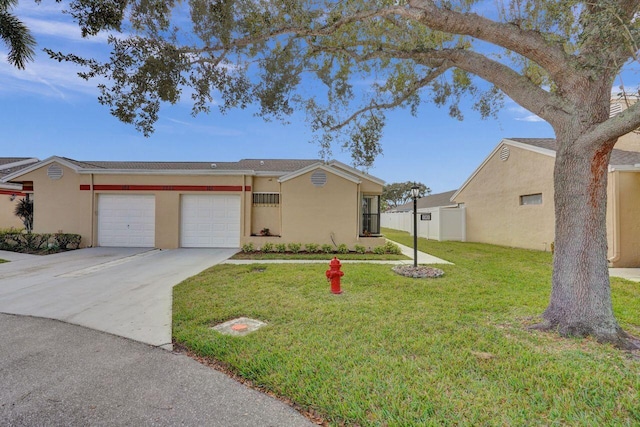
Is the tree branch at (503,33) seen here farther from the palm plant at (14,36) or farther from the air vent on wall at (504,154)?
the palm plant at (14,36)

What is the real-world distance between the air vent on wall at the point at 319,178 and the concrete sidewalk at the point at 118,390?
29.6ft

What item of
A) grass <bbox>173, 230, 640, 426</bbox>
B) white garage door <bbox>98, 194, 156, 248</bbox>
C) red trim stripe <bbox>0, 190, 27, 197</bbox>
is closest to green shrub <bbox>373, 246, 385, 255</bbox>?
grass <bbox>173, 230, 640, 426</bbox>

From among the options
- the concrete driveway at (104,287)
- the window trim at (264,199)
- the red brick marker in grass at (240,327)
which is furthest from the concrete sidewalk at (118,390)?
the window trim at (264,199)

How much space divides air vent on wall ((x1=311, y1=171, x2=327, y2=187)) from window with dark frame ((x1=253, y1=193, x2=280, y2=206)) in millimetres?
1994

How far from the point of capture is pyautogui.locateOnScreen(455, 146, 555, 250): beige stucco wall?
12.3 meters

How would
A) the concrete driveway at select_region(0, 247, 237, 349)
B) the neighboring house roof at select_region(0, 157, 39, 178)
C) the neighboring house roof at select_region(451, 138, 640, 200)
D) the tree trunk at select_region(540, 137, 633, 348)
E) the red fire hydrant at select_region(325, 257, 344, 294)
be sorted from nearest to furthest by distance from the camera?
1. the tree trunk at select_region(540, 137, 633, 348)
2. the concrete driveway at select_region(0, 247, 237, 349)
3. the red fire hydrant at select_region(325, 257, 344, 294)
4. the neighboring house roof at select_region(451, 138, 640, 200)
5. the neighboring house roof at select_region(0, 157, 39, 178)

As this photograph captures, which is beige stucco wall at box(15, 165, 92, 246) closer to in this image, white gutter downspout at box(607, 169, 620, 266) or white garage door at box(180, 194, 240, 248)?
white garage door at box(180, 194, 240, 248)

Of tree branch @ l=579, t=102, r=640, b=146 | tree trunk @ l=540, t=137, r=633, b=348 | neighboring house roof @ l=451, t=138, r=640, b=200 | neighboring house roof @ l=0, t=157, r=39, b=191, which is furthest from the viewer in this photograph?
neighboring house roof @ l=0, t=157, r=39, b=191

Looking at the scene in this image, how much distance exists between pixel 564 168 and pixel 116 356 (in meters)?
5.93

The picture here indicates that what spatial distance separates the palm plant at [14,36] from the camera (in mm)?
10586

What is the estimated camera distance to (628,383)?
8.96 ft

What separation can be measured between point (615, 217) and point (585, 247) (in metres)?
7.96

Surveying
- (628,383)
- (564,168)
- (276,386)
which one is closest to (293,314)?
(276,386)

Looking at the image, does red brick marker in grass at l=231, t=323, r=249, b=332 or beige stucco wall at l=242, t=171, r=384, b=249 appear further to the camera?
beige stucco wall at l=242, t=171, r=384, b=249
